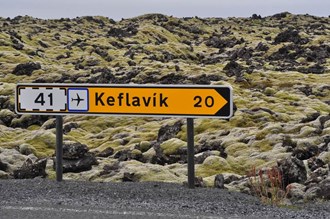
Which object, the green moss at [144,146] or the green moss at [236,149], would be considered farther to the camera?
the green moss at [144,146]

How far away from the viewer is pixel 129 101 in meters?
11.3

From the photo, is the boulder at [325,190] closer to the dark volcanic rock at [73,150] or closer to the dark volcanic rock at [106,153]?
the dark volcanic rock at [73,150]

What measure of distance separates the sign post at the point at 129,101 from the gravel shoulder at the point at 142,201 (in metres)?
0.83

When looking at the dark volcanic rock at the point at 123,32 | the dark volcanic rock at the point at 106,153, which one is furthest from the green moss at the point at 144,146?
the dark volcanic rock at the point at 123,32

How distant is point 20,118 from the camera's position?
2880 centimetres

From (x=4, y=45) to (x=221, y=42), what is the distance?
31.5 meters

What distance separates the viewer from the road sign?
10867 millimetres

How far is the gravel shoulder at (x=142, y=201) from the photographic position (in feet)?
28.6

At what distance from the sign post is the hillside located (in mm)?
2965

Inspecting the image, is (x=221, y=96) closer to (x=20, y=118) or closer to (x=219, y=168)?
(x=219, y=168)

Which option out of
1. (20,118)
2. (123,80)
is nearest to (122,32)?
(123,80)

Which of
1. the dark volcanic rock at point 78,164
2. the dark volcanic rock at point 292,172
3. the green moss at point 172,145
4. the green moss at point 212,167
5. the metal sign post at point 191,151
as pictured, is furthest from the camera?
the green moss at point 172,145

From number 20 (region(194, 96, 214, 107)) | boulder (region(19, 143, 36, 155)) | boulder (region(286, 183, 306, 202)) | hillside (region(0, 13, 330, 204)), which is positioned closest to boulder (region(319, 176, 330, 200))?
hillside (region(0, 13, 330, 204))

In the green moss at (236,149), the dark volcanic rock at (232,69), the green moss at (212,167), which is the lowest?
the green moss at (212,167)
